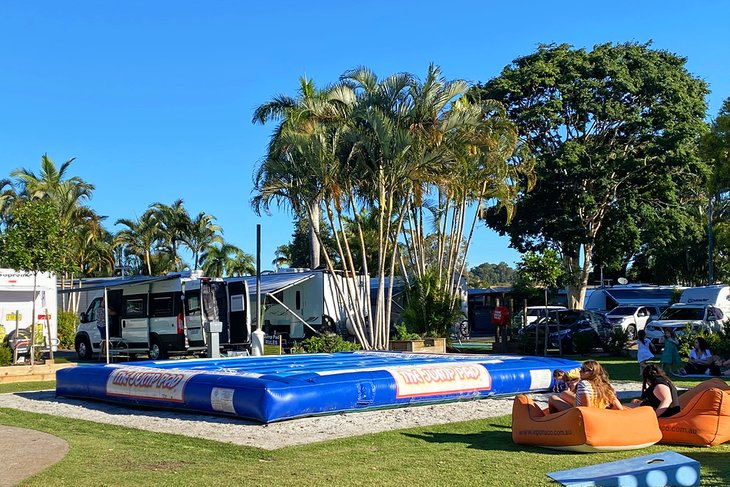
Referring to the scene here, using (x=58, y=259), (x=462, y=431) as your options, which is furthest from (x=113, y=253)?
(x=462, y=431)

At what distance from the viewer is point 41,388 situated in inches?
689

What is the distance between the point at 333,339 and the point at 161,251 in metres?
30.1

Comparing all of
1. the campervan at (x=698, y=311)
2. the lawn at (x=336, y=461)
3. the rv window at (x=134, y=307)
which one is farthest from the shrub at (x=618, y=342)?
the lawn at (x=336, y=461)

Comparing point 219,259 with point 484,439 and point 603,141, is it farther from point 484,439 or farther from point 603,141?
point 484,439

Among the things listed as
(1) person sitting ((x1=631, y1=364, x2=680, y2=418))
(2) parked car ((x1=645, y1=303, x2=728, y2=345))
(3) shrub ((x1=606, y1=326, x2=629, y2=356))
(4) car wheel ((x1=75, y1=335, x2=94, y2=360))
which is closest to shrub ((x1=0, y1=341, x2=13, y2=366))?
(4) car wheel ((x1=75, y1=335, x2=94, y2=360))

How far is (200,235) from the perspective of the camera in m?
49.0

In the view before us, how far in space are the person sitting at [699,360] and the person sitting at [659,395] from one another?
26.4 ft

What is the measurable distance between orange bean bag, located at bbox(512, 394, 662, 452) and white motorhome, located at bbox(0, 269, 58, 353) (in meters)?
18.9

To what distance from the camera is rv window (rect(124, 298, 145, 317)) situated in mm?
25391

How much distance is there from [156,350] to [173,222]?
24.0 m

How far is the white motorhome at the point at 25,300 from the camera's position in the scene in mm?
25297

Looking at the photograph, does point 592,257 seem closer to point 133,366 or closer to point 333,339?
point 333,339

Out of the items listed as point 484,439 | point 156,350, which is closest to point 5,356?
point 156,350

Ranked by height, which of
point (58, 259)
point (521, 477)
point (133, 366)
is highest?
point (58, 259)
